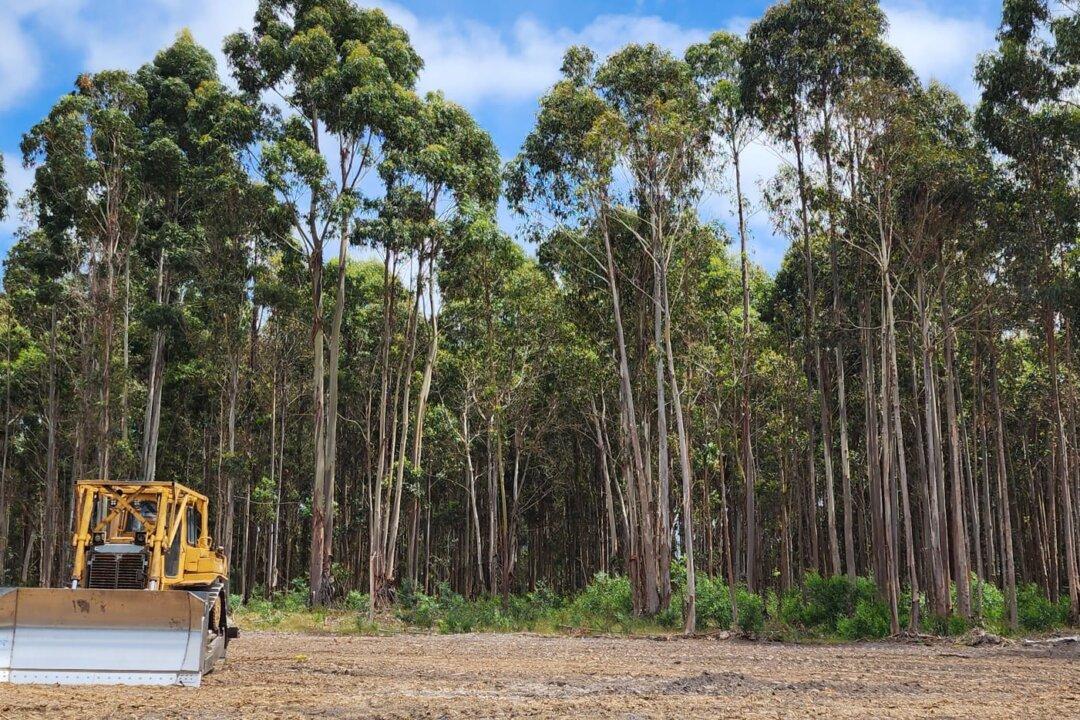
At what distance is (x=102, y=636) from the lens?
9.59 meters

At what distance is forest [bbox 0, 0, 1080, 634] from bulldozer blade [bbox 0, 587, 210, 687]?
12.2m

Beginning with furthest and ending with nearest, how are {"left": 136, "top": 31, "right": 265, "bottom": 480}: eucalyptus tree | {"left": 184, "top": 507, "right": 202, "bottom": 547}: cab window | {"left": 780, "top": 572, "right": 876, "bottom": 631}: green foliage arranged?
{"left": 136, "top": 31, "right": 265, "bottom": 480}: eucalyptus tree → {"left": 780, "top": 572, "right": 876, "bottom": 631}: green foliage → {"left": 184, "top": 507, "right": 202, "bottom": 547}: cab window

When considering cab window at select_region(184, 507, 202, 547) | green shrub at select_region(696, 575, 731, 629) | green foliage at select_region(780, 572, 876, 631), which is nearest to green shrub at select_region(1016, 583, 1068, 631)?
green foliage at select_region(780, 572, 876, 631)

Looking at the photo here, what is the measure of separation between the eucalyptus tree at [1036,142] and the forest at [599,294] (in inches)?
2.8

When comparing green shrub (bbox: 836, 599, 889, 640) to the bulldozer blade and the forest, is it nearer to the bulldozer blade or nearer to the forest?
the forest

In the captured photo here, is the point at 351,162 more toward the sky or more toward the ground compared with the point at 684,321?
more toward the sky

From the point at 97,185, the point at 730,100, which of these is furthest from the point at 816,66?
the point at 97,185

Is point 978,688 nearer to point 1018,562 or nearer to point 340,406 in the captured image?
point 340,406

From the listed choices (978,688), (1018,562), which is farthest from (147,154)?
(1018,562)

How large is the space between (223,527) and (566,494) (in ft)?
54.5

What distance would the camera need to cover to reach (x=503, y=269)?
30.8 meters

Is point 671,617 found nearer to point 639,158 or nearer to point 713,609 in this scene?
point 713,609

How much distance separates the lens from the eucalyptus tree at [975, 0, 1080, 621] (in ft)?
65.0

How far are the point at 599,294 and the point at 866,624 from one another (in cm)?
1157
